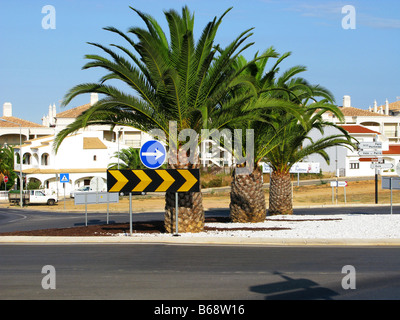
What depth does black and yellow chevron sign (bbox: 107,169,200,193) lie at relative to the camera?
1798 centimetres

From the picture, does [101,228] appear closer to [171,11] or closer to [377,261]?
[171,11]

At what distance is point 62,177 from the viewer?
48.9 m

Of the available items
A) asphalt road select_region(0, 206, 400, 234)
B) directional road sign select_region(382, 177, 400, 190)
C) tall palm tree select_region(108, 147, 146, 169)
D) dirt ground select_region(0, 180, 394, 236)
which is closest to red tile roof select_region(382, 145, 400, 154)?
dirt ground select_region(0, 180, 394, 236)

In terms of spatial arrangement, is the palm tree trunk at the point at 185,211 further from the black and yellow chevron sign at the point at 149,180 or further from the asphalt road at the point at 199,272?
the asphalt road at the point at 199,272

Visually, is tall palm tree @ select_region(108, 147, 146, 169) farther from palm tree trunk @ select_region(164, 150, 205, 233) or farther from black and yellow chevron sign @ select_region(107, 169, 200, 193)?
black and yellow chevron sign @ select_region(107, 169, 200, 193)

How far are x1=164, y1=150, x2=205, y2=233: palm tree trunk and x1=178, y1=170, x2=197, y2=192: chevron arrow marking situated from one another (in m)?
1.00

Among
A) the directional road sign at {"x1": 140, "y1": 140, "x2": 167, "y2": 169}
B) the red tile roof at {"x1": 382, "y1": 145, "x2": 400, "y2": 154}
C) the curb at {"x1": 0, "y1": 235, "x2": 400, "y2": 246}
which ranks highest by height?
the red tile roof at {"x1": 382, "y1": 145, "x2": 400, "y2": 154}

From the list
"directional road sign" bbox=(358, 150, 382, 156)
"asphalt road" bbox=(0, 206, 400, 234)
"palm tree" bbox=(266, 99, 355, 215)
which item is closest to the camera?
"palm tree" bbox=(266, 99, 355, 215)

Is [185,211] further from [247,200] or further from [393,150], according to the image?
[393,150]

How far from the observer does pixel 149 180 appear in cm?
1800

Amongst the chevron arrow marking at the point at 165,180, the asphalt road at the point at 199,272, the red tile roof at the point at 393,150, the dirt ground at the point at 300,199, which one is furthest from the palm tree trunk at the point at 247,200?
the red tile roof at the point at 393,150

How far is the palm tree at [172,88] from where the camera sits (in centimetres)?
1852

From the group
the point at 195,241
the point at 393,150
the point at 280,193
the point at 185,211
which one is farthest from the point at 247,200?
the point at 393,150

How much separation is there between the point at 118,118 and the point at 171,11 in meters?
4.02
